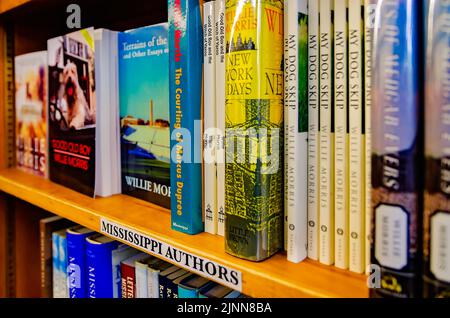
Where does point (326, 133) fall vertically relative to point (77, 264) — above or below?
above

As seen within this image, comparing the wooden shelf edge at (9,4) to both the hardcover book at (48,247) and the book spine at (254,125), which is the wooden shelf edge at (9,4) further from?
the book spine at (254,125)

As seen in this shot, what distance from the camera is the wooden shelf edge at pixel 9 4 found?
2.86 ft

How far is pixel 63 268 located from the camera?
2.98ft

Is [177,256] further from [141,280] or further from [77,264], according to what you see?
[77,264]

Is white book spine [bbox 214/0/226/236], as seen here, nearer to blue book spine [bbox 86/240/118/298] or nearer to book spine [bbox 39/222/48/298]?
blue book spine [bbox 86/240/118/298]

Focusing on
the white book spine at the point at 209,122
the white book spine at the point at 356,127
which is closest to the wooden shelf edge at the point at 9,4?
the white book spine at the point at 209,122

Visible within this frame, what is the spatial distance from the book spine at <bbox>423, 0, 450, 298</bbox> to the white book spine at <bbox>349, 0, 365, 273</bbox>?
0.29ft

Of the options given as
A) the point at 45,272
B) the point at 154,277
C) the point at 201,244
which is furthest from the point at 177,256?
the point at 45,272

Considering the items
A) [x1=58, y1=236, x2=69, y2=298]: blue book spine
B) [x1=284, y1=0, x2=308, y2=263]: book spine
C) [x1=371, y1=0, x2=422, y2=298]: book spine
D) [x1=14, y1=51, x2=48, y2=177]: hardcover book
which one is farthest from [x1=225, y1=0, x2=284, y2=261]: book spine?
[x1=14, y1=51, x2=48, y2=177]: hardcover book

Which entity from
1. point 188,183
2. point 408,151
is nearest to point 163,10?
point 188,183

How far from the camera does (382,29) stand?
37 centimetres

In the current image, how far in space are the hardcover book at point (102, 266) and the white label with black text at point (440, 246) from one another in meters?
0.62

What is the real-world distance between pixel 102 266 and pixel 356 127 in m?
0.59
